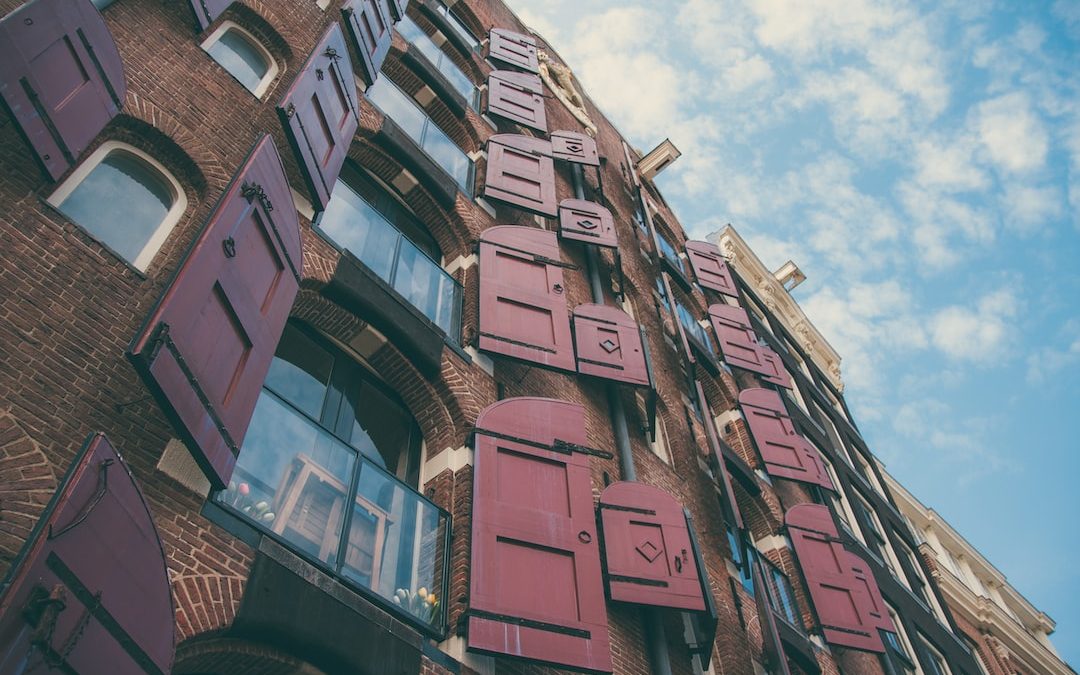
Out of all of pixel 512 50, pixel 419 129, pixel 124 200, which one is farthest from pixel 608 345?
pixel 512 50

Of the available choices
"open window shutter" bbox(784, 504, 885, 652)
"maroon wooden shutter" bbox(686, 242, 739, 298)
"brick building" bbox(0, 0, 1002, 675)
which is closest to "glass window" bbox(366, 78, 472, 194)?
"brick building" bbox(0, 0, 1002, 675)

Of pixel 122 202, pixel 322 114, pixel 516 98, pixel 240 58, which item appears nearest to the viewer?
pixel 122 202

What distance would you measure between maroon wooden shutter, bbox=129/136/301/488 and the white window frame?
3.00 m

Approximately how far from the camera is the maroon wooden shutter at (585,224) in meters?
14.4

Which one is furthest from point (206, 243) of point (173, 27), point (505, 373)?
point (505, 373)

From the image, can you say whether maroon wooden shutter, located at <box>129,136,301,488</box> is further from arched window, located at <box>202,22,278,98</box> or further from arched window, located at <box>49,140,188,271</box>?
arched window, located at <box>202,22,278,98</box>

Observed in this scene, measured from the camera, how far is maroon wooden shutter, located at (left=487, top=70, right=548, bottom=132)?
16297mm

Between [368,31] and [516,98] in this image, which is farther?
[516,98]

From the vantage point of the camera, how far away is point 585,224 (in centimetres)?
1472

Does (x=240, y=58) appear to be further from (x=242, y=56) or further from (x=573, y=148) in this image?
(x=573, y=148)

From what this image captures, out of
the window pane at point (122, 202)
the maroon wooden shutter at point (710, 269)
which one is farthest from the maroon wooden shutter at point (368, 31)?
the maroon wooden shutter at point (710, 269)

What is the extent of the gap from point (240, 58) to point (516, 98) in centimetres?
815

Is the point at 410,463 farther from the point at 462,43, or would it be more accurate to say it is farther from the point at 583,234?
the point at 462,43

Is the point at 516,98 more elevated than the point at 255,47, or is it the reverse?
the point at 516,98
